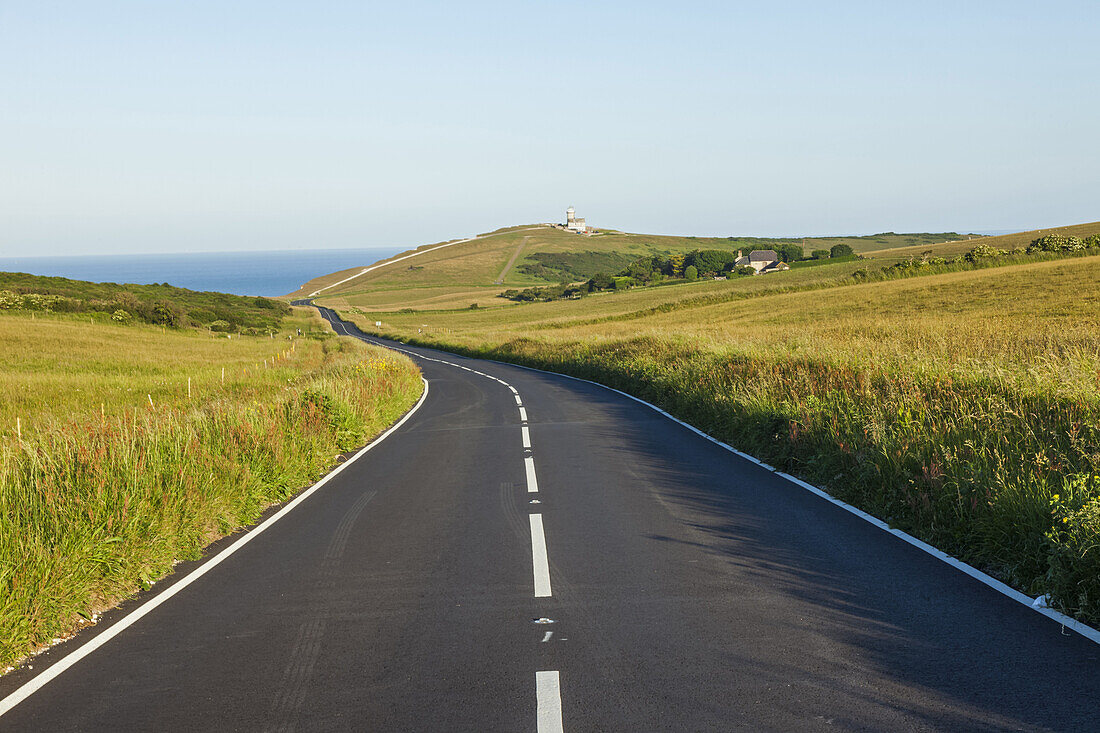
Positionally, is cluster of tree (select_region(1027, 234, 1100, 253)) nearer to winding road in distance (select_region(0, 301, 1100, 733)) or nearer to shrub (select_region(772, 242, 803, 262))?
winding road in distance (select_region(0, 301, 1100, 733))

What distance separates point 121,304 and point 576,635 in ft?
217

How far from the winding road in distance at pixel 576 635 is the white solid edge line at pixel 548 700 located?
12 mm

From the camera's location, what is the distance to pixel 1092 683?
4.06 metres

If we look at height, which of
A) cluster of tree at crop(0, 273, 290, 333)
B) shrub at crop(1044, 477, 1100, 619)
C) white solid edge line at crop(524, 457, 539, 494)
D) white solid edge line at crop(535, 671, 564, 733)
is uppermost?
cluster of tree at crop(0, 273, 290, 333)

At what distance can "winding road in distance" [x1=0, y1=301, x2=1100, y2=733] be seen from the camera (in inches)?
156

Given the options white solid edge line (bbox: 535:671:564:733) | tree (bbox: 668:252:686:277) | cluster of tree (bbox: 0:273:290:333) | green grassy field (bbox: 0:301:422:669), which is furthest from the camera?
tree (bbox: 668:252:686:277)

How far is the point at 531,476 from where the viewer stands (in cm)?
1045

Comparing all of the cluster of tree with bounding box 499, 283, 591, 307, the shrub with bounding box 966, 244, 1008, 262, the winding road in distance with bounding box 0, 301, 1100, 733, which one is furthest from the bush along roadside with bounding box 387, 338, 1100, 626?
the cluster of tree with bounding box 499, 283, 591, 307

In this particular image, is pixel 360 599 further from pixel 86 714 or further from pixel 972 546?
pixel 972 546

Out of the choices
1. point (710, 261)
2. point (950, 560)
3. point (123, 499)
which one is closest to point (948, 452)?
point (950, 560)

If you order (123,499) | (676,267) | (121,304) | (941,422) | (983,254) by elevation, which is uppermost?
(676,267)

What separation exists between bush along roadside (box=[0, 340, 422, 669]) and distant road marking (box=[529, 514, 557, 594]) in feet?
10.3

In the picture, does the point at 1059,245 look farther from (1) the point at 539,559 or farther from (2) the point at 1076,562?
(1) the point at 539,559

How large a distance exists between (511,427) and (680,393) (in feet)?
13.9
